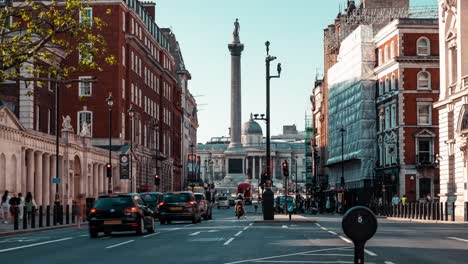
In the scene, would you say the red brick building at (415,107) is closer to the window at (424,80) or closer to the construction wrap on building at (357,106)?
the window at (424,80)

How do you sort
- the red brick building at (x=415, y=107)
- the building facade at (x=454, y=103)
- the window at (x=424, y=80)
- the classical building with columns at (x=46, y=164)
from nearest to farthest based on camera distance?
the classical building with columns at (x=46, y=164)
the building facade at (x=454, y=103)
the red brick building at (x=415, y=107)
the window at (x=424, y=80)

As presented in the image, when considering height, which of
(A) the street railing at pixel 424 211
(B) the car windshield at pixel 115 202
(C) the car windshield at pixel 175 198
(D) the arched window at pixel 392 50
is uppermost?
(D) the arched window at pixel 392 50

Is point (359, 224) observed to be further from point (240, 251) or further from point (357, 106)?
point (357, 106)

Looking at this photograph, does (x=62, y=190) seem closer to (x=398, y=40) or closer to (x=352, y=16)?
(x=398, y=40)

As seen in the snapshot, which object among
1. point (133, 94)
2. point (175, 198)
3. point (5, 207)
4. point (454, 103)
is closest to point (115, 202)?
point (175, 198)

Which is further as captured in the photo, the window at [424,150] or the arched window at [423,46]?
the arched window at [423,46]

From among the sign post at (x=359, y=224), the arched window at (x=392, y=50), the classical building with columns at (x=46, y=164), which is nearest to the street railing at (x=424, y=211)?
the arched window at (x=392, y=50)

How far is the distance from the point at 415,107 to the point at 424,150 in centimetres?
387

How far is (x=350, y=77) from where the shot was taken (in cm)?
9788

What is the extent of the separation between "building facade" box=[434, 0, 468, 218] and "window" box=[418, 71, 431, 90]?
1857 cm

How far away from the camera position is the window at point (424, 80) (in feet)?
271

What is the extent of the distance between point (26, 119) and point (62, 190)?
5730 mm

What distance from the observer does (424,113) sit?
8319 centimetres

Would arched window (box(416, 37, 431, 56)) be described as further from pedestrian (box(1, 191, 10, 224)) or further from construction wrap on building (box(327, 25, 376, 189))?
pedestrian (box(1, 191, 10, 224))
